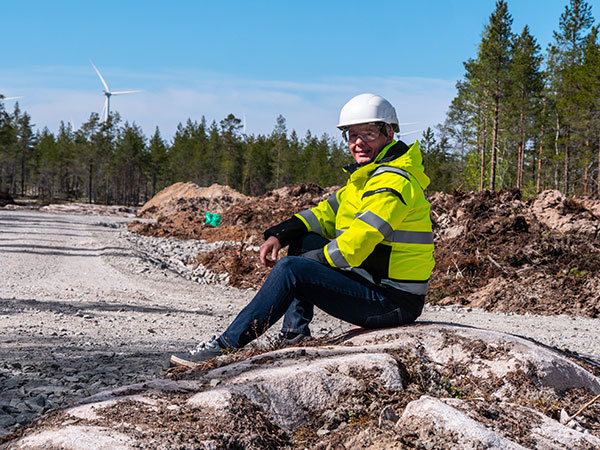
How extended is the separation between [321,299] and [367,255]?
1.71 feet

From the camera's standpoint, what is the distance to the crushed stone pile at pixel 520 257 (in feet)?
34.6

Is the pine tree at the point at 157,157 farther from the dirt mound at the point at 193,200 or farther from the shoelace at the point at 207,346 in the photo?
the shoelace at the point at 207,346

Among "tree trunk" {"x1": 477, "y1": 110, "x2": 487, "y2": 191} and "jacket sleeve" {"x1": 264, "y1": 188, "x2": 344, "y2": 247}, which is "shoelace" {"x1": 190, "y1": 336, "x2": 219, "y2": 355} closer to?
"jacket sleeve" {"x1": 264, "y1": 188, "x2": 344, "y2": 247}

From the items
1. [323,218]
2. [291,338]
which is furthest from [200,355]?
[323,218]

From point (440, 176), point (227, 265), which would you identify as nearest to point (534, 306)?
point (227, 265)

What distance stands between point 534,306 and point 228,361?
798cm

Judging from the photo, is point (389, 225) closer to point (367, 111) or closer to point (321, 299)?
point (321, 299)

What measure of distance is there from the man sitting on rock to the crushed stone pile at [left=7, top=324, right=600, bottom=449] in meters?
0.23

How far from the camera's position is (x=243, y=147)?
89.0 meters

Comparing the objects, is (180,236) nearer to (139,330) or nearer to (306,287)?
(139,330)

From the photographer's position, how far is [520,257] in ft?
38.0

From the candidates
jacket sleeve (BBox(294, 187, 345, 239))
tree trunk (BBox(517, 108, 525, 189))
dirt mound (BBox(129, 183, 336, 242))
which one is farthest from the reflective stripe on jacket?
tree trunk (BBox(517, 108, 525, 189))

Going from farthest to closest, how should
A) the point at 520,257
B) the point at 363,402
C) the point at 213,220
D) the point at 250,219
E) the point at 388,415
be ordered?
the point at 213,220, the point at 250,219, the point at 520,257, the point at 363,402, the point at 388,415

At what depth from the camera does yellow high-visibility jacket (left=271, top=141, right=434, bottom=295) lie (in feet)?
12.2
